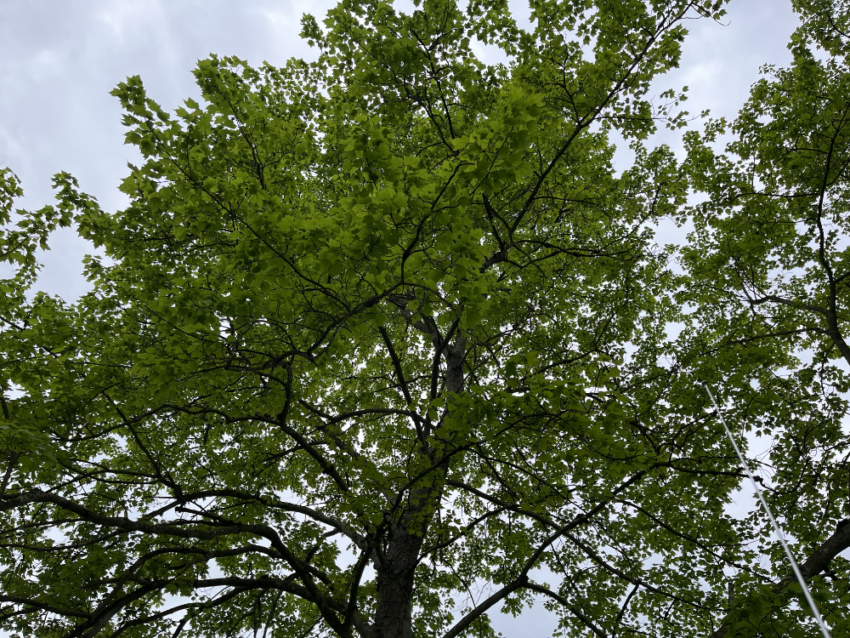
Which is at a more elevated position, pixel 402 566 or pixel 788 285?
pixel 788 285

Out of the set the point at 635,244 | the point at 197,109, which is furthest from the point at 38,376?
the point at 635,244

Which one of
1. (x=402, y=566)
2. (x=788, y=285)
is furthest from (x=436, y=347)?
(x=788, y=285)

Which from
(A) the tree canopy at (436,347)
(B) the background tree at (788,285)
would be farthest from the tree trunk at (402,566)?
(B) the background tree at (788,285)

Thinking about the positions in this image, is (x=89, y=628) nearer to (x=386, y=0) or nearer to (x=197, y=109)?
(x=197, y=109)

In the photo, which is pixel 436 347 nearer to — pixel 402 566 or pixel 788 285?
pixel 402 566

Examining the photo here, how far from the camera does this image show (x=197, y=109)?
16.5 ft

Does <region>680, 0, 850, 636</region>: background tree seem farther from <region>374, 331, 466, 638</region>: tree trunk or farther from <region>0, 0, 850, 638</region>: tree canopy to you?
<region>374, 331, 466, 638</region>: tree trunk

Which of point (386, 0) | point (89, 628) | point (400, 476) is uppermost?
point (386, 0)

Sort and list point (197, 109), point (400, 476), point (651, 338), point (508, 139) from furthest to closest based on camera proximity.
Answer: point (651, 338) < point (400, 476) < point (197, 109) < point (508, 139)

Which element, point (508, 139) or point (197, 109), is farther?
point (197, 109)

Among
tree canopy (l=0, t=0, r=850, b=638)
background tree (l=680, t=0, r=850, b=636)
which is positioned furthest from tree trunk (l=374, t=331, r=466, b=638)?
background tree (l=680, t=0, r=850, b=636)

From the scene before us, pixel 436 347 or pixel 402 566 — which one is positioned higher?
pixel 436 347

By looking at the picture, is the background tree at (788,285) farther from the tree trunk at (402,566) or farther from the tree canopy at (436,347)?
the tree trunk at (402,566)

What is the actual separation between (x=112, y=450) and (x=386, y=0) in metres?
9.45
